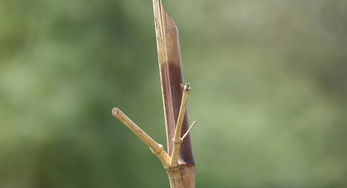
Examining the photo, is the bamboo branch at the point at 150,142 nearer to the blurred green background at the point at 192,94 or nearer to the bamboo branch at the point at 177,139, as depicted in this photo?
the bamboo branch at the point at 177,139

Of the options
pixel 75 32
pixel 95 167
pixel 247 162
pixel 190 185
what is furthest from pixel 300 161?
pixel 190 185

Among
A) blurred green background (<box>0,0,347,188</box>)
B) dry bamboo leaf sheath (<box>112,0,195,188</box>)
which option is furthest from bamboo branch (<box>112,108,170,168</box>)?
blurred green background (<box>0,0,347,188</box>)

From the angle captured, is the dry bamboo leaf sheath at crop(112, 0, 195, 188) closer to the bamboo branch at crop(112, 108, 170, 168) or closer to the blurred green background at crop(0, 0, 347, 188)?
the bamboo branch at crop(112, 108, 170, 168)

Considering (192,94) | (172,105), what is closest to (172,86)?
(172,105)

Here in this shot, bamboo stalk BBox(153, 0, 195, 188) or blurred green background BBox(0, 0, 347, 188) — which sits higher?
blurred green background BBox(0, 0, 347, 188)

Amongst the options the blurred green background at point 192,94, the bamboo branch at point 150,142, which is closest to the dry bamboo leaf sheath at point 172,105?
the bamboo branch at point 150,142

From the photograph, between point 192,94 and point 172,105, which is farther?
point 192,94

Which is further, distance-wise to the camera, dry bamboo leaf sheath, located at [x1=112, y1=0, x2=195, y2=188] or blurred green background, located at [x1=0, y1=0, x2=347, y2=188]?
blurred green background, located at [x1=0, y1=0, x2=347, y2=188]

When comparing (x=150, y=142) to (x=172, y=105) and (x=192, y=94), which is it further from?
(x=192, y=94)
